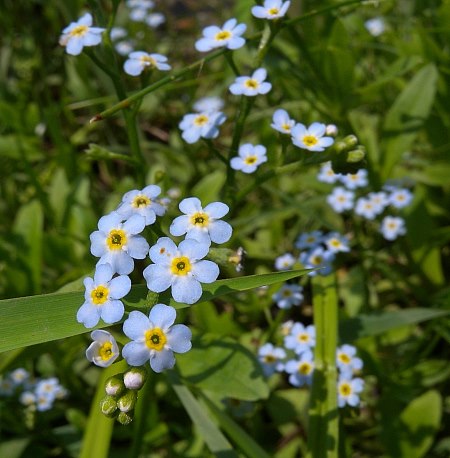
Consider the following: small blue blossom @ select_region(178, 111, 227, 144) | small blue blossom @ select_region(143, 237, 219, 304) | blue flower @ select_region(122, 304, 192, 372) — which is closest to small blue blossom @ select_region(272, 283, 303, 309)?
small blue blossom @ select_region(178, 111, 227, 144)

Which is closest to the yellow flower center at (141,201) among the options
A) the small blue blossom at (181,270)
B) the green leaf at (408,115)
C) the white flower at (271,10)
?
the small blue blossom at (181,270)

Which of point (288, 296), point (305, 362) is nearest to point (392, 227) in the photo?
point (288, 296)

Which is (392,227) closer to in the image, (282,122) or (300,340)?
(300,340)

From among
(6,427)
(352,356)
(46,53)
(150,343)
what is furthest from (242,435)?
(46,53)

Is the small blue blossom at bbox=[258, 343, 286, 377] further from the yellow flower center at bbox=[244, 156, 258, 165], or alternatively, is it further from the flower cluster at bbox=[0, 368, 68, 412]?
the flower cluster at bbox=[0, 368, 68, 412]

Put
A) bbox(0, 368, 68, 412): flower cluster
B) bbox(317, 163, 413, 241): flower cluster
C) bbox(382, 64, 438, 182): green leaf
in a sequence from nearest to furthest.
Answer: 1. bbox(0, 368, 68, 412): flower cluster
2. bbox(317, 163, 413, 241): flower cluster
3. bbox(382, 64, 438, 182): green leaf

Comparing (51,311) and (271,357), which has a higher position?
(51,311)
